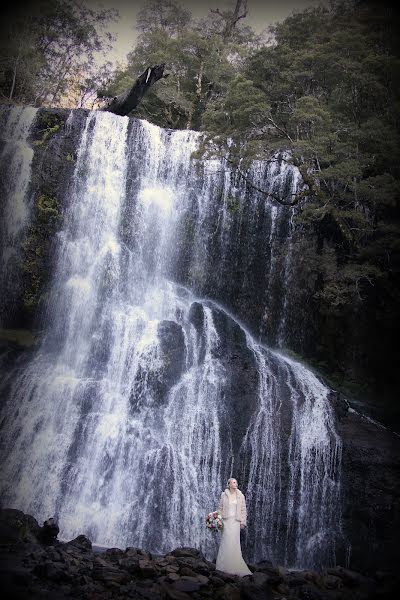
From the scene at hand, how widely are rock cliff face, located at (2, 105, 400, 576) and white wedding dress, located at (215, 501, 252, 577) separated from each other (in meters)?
3.17

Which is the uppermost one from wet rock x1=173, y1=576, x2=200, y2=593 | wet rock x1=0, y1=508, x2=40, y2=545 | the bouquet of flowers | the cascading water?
the cascading water

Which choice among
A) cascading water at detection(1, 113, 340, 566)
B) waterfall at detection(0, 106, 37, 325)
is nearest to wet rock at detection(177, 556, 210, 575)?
cascading water at detection(1, 113, 340, 566)

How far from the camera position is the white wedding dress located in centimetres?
743

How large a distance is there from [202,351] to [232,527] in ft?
21.7

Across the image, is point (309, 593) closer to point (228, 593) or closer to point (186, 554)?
point (228, 593)

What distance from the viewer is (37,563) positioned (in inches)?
279

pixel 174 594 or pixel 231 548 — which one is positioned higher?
pixel 231 548

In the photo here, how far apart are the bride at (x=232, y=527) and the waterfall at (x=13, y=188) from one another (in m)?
10.4

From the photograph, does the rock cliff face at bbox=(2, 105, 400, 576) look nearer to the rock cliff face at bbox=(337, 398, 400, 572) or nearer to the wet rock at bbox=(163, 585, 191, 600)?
the rock cliff face at bbox=(337, 398, 400, 572)

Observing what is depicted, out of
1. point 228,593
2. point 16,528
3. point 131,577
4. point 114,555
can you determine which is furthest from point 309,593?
point 16,528

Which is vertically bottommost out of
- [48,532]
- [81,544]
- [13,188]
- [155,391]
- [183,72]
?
[81,544]

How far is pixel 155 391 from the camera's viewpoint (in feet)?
41.2

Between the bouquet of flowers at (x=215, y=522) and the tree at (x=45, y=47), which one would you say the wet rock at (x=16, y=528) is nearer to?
the bouquet of flowers at (x=215, y=522)

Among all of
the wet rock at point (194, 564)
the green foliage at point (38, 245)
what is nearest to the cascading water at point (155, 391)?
the green foliage at point (38, 245)
